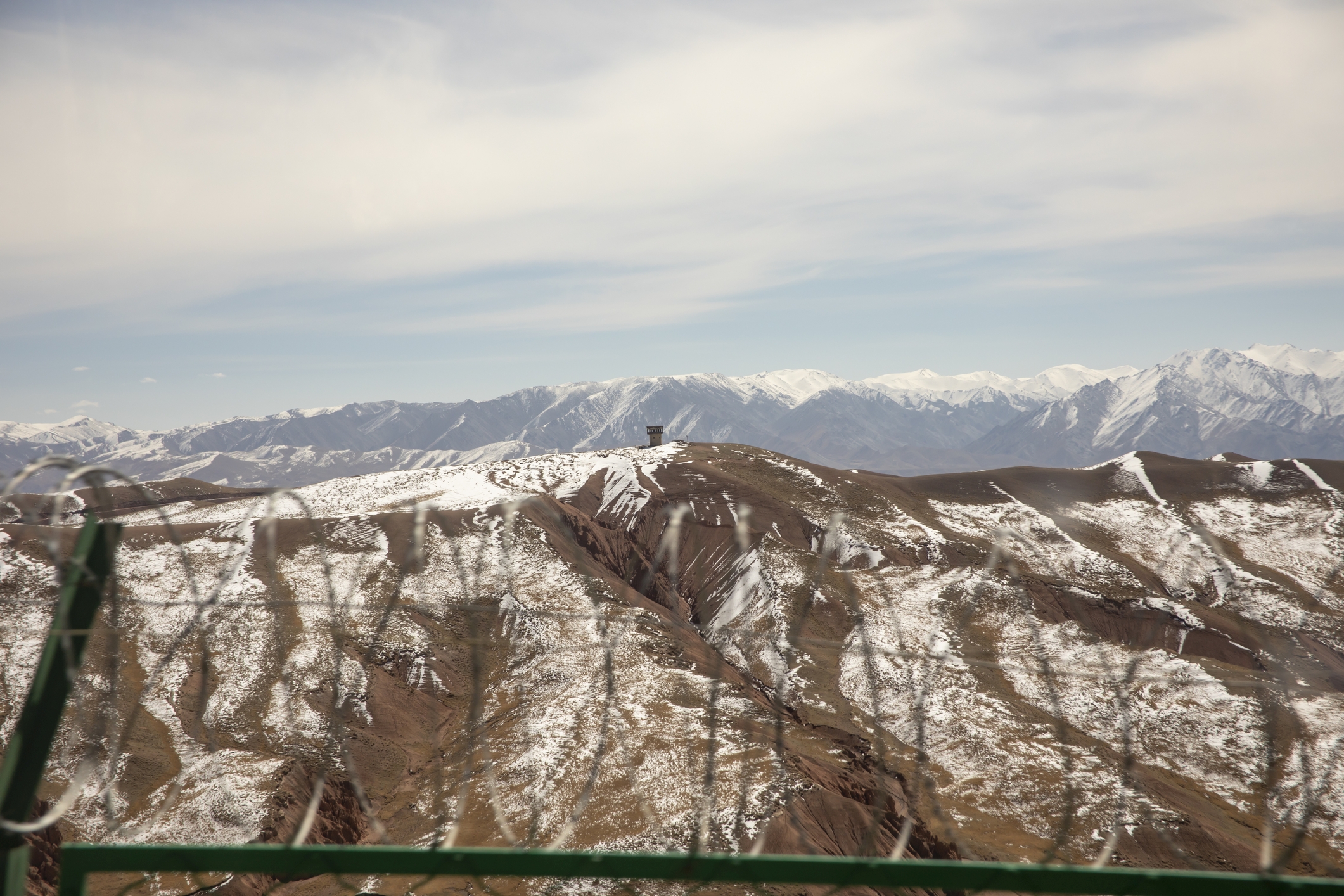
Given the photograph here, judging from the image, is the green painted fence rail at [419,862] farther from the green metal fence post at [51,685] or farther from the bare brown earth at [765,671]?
the bare brown earth at [765,671]

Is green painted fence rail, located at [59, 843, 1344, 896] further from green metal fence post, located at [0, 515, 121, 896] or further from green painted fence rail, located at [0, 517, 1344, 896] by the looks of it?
green metal fence post, located at [0, 515, 121, 896]

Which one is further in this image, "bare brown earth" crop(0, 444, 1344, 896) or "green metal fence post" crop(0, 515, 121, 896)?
"bare brown earth" crop(0, 444, 1344, 896)

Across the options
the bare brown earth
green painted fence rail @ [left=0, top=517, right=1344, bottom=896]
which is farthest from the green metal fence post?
the bare brown earth

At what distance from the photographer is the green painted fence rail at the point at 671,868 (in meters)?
5.12

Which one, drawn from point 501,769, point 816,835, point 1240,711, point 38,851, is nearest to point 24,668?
point 38,851

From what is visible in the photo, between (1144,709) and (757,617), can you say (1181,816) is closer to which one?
(1144,709)

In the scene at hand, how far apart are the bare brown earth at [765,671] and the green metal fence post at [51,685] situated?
1121 millimetres

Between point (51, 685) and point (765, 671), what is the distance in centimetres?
5878

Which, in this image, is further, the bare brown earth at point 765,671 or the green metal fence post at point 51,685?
the bare brown earth at point 765,671

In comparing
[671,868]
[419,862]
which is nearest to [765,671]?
[671,868]

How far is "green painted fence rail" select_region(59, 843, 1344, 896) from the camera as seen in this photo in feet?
16.8

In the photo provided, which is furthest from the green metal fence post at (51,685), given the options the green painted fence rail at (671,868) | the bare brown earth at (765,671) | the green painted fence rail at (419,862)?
the bare brown earth at (765,671)

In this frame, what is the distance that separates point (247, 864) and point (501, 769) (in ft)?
113

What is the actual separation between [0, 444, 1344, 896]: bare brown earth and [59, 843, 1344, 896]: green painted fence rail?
0.38m
